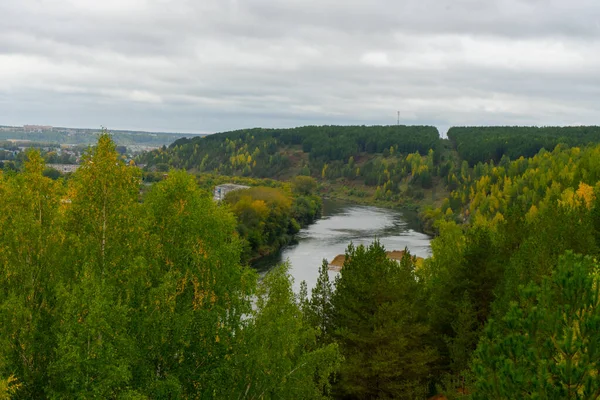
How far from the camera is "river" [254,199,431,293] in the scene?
85.8 metres

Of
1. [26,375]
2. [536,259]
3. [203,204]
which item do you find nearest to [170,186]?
[203,204]

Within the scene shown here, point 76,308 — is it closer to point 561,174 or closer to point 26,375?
point 26,375

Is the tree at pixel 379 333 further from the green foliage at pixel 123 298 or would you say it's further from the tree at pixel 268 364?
the tree at pixel 268 364

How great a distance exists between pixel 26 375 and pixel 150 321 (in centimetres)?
364

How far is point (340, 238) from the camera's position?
4417 inches

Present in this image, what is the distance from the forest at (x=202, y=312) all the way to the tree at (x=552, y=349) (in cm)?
4

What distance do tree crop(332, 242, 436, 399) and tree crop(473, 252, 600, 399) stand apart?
13083 millimetres

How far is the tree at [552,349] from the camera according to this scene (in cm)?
1378

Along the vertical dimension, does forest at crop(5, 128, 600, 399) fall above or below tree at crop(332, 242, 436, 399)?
above

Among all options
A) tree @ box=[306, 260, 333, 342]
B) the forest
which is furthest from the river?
the forest

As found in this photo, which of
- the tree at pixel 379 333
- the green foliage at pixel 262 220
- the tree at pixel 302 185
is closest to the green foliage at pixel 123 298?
the tree at pixel 379 333

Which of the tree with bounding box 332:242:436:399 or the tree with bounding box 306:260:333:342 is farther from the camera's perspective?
the tree with bounding box 306:260:333:342

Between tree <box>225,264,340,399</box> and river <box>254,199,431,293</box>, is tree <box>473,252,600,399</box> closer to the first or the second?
tree <box>225,264,340,399</box>

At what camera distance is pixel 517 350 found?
14820mm
